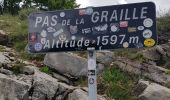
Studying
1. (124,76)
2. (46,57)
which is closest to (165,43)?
(124,76)

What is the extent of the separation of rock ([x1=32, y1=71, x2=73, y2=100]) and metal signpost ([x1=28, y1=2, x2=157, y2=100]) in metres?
2.75

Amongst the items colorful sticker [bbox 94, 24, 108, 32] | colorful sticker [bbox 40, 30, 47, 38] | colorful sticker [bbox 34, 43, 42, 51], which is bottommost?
colorful sticker [bbox 34, 43, 42, 51]

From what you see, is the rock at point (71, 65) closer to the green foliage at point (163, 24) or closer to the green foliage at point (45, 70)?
the green foliage at point (45, 70)

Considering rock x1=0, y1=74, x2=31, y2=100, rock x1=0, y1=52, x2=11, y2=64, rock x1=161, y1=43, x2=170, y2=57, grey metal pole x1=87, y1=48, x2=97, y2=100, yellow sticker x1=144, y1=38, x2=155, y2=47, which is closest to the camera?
yellow sticker x1=144, y1=38, x2=155, y2=47

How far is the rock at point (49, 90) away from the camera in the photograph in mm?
8000

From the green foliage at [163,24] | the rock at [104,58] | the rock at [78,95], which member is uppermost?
the green foliage at [163,24]

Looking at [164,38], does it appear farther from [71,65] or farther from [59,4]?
[59,4]

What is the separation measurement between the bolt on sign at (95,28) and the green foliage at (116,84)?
323 centimetres

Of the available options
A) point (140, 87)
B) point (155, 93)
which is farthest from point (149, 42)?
point (140, 87)

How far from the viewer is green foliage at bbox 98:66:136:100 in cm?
830

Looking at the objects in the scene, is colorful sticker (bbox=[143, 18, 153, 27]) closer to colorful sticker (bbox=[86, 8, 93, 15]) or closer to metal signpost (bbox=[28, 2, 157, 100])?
metal signpost (bbox=[28, 2, 157, 100])

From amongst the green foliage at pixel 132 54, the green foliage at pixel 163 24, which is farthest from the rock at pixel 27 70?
the green foliage at pixel 163 24

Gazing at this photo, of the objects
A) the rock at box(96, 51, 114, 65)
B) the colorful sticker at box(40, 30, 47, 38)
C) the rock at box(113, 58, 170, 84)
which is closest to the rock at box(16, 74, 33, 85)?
the rock at box(96, 51, 114, 65)

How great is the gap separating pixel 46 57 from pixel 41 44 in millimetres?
3712
